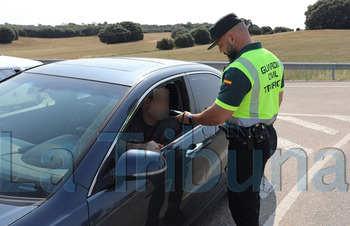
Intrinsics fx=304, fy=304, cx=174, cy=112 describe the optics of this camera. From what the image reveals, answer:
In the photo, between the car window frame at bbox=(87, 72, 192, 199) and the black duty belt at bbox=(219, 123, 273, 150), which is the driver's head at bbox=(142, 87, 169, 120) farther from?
the black duty belt at bbox=(219, 123, 273, 150)

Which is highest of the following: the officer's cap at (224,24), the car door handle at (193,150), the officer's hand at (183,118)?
the officer's cap at (224,24)

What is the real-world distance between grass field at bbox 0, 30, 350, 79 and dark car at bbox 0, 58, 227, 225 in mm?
Answer: 30247

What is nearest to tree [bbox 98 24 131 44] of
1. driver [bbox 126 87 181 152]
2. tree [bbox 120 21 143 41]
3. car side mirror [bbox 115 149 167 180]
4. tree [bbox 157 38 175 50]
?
tree [bbox 120 21 143 41]

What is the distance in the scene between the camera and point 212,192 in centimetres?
294

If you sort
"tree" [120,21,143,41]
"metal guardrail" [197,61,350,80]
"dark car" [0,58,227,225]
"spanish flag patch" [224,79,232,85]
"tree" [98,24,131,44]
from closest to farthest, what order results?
"dark car" [0,58,227,225] < "spanish flag patch" [224,79,232,85] < "metal guardrail" [197,61,350,80] < "tree" [98,24,131,44] < "tree" [120,21,143,41]

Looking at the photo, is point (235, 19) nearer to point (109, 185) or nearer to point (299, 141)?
point (109, 185)

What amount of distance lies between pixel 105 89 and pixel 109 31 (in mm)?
58468

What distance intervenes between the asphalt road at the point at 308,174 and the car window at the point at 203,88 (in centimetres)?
108

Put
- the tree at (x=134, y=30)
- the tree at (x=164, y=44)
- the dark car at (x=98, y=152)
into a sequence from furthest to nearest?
1. the tree at (x=134, y=30)
2. the tree at (x=164, y=44)
3. the dark car at (x=98, y=152)

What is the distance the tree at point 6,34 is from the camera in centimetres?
5005

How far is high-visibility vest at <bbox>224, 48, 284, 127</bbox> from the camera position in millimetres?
A: 2293

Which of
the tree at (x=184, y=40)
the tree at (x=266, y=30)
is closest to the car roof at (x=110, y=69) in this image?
the tree at (x=184, y=40)

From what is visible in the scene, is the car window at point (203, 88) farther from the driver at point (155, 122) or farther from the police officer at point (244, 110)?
the police officer at point (244, 110)

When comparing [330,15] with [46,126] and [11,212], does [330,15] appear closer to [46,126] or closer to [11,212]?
[46,126]
